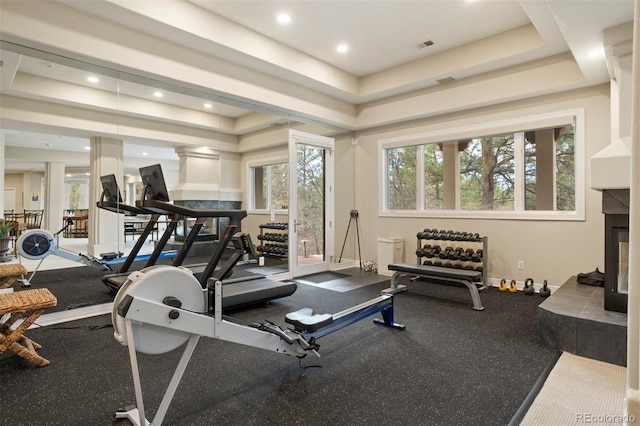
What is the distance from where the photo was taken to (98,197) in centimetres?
387

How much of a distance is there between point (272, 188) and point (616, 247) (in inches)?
168

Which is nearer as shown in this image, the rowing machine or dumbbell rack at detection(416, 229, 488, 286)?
the rowing machine

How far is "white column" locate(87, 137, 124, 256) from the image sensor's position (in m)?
3.89

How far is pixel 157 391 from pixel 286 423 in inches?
36.0

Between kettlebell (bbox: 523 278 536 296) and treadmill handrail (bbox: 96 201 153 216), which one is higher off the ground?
treadmill handrail (bbox: 96 201 153 216)

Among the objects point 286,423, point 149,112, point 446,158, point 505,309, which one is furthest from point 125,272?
point 446,158

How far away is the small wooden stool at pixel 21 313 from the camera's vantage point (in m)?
2.36

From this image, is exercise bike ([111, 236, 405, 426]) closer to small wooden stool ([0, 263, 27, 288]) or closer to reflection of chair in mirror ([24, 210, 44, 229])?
small wooden stool ([0, 263, 27, 288])

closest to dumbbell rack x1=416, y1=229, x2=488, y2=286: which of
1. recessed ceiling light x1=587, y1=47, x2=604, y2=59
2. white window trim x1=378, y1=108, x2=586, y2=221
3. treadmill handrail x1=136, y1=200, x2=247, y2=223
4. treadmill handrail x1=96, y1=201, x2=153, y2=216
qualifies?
white window trim x1=378, y1=108, x2=586, y2=221

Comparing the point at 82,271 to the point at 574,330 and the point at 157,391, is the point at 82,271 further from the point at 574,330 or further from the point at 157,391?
the point at 574,330

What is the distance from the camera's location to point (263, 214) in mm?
5594

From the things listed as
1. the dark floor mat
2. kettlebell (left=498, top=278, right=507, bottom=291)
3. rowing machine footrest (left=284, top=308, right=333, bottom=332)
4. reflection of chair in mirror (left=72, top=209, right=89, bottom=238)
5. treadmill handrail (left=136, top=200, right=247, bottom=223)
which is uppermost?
treadmill handrail (left=136, top=200, right=247, bottom=223)

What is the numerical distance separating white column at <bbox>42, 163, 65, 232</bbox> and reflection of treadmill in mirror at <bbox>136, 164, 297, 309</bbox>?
126 cm

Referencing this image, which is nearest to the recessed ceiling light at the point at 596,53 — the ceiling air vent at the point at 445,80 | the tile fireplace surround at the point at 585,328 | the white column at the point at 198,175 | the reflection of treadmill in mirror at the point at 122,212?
the ceiling air vent at the point at 445,80
